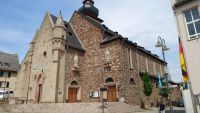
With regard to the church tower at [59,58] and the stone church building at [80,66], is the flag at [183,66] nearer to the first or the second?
the stone church building at [80,66]

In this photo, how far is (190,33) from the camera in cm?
1330

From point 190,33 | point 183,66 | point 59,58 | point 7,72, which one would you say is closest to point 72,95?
point 59,58

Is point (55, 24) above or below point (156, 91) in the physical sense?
above

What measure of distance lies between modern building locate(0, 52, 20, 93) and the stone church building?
53.8ft

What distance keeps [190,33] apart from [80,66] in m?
16.8

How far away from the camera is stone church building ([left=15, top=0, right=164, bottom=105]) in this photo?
23.0 m

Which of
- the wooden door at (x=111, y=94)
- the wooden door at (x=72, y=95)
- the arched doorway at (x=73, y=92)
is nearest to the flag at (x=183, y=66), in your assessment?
the wooden door at (x=111, y=94)

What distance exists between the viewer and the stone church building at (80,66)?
2300 cm

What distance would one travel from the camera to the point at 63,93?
23.1m

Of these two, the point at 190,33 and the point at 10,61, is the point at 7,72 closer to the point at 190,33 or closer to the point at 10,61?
the point at 10,61

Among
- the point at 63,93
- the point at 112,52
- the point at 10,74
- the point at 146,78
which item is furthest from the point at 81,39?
the point at 10,74

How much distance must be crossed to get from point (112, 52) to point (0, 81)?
31.4 m

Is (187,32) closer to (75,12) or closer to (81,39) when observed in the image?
(81,39)

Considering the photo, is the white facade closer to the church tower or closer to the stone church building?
the stone church building
